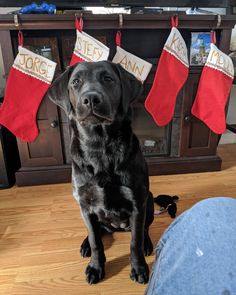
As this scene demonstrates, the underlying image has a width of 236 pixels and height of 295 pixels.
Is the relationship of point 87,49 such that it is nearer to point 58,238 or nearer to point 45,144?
point 45,144

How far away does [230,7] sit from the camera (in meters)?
1.57

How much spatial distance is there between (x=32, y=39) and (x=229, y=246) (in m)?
1.38

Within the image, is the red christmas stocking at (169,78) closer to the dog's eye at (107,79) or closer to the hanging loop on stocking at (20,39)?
the dog's eye at (107,79)

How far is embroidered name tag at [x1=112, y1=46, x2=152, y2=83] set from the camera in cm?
138

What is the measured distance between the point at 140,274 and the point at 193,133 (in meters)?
0.95

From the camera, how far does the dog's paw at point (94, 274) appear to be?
979 millimetres

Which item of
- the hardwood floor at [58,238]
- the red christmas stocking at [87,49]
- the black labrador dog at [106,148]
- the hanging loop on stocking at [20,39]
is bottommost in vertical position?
the hardwood floor at [58,238]

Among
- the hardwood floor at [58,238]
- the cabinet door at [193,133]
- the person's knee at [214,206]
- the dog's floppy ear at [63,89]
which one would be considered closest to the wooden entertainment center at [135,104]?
the cabinet door at [193,133]

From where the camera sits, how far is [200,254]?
16.8 inches

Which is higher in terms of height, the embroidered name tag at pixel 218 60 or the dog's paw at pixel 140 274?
the embroidered name tag at pixel 218 60

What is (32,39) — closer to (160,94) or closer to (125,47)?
(125,47)

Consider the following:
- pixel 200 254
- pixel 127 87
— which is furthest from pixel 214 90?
pixel 200 254

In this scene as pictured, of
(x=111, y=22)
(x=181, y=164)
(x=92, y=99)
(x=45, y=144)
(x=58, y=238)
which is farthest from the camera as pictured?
(x=181, y=164)

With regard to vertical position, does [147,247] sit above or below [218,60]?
below
